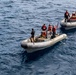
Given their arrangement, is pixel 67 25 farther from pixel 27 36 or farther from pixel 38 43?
pixel 38 43

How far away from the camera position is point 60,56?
32438 mm

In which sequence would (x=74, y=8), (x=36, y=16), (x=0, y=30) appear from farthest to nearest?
(x=74, y=8) < (x=36, y=16) < (x=0, y=30)

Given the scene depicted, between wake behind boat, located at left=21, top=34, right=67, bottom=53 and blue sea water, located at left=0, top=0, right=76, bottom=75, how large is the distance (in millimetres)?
560

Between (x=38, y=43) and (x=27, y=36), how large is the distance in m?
5.41

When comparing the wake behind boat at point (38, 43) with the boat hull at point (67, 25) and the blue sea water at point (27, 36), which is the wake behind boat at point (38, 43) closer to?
the blue sea water at point (27, 36)

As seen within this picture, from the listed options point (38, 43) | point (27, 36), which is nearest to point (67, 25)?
point (27, 36)

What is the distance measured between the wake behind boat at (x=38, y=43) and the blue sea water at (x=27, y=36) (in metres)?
0.56

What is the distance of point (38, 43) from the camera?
Result: 108 feet

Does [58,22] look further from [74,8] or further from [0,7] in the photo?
[0,7]

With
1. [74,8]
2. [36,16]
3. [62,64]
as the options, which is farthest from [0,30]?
[74,8]

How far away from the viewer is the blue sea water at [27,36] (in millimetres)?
29645

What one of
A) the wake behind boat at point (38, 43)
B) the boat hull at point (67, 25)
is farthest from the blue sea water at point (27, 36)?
the boat hull at point (67, 25)

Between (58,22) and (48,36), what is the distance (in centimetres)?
892

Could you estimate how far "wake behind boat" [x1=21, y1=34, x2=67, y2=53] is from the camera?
3200cm
